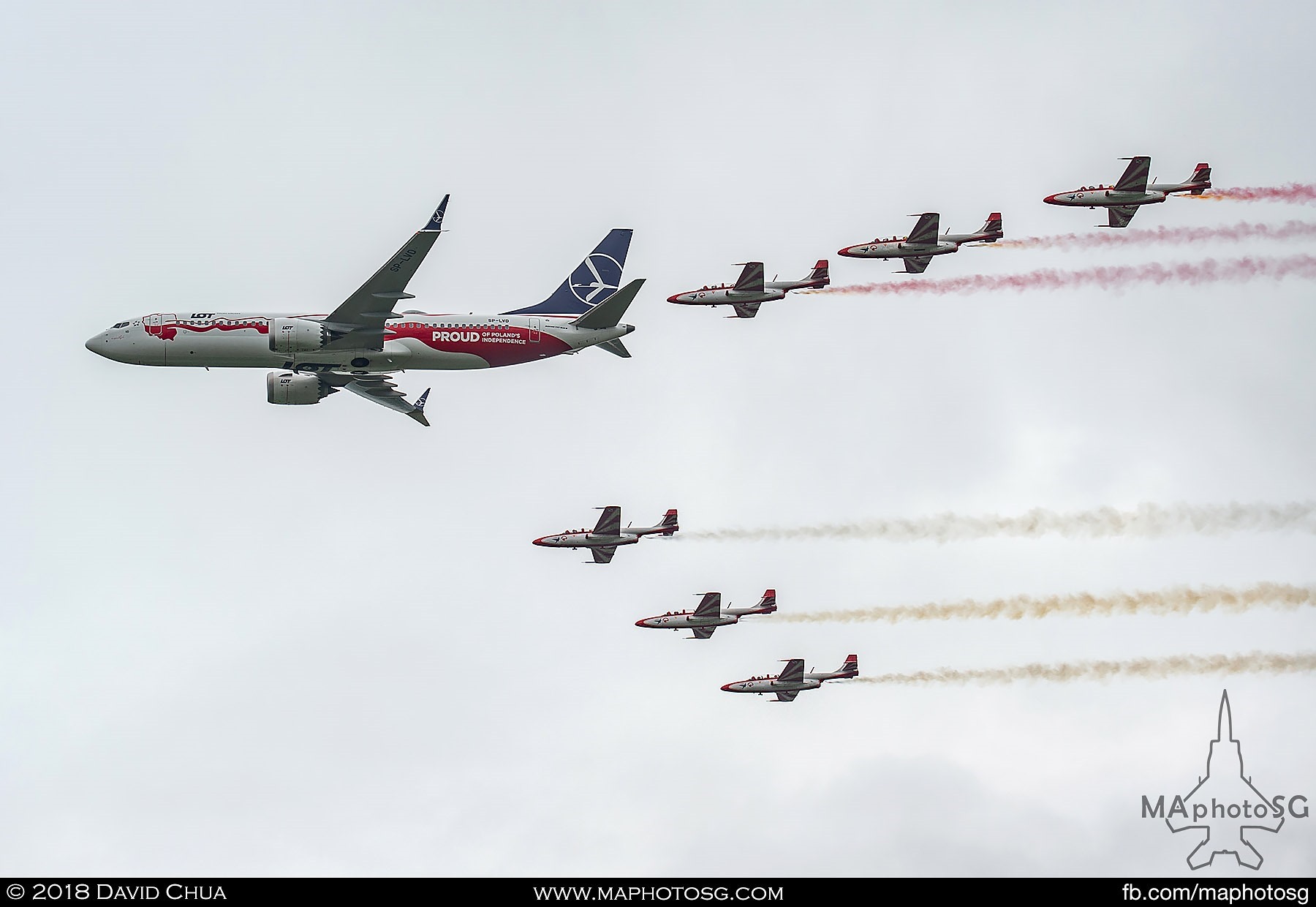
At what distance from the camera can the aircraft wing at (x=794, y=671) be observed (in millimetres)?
122438

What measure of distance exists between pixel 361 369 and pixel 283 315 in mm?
5083

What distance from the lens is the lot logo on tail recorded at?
374ft

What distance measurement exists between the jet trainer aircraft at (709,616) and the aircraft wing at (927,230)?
993 inches

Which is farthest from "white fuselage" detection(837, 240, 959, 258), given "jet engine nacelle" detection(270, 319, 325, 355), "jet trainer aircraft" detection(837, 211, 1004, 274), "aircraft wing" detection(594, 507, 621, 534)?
"jet engine nacelle" detection(270, 319, 325, 355)

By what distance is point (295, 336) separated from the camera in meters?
103

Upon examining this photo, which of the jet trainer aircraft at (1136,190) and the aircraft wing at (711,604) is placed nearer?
the jet trainer aircraft at (1136,190)

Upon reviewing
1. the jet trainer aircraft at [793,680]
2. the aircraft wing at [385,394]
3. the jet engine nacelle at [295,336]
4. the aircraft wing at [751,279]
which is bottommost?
the jet trainer aircraft at [793,680]

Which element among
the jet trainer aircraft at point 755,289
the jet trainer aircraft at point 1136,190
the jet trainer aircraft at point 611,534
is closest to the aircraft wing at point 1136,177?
the jet trainer aircraft at point 1136,190

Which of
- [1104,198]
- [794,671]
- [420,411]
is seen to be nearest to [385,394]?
[420,411]

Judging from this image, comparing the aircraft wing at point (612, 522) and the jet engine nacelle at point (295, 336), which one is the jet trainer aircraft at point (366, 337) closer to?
the jet engine nacelle at point (295, 336)

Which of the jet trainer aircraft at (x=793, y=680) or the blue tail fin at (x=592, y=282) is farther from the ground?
the blue tail fin at (x=592, y=282)

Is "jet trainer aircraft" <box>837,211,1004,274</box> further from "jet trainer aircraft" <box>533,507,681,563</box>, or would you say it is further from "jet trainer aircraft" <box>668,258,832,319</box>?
"jet trainer aircraft" <box>533,507,681,563</box>

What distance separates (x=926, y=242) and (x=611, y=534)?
2752cm
